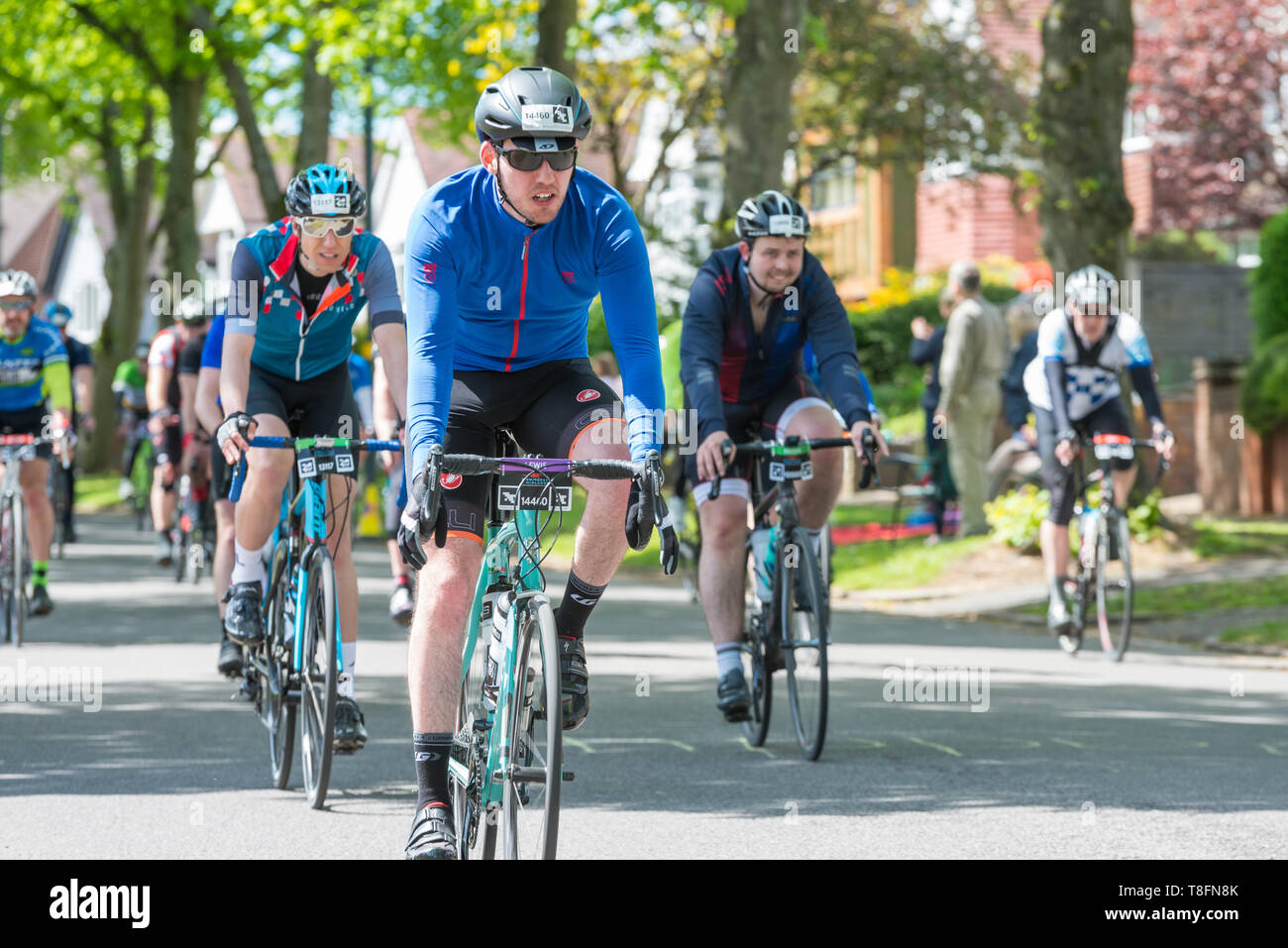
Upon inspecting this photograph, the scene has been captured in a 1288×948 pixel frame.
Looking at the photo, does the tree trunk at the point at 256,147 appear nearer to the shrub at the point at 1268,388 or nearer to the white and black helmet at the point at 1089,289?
the shrub at the point at 1268,388

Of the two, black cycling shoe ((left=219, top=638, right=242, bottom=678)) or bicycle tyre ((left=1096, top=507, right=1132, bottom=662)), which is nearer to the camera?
black cycling shoe ((left=219, top=638, right=242, bottom=678))

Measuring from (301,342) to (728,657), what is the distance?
2.10 m

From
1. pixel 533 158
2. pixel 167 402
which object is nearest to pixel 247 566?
pixel 533 158

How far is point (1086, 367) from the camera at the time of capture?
36.3 feet

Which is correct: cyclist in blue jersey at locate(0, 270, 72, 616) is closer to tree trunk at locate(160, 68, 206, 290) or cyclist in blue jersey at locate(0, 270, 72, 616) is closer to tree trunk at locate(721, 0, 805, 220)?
tree trunk at locate(721, 0, 805, 220)

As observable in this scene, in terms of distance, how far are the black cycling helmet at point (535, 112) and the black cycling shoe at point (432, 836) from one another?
5.61 ft

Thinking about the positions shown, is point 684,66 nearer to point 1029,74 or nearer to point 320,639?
point 1029,74

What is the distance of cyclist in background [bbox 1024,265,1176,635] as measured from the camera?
10.9 meters

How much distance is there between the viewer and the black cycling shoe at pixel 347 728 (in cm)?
666

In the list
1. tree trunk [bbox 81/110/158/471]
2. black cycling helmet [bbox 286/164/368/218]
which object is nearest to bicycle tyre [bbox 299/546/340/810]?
black cycling helmet [bbox 286/164/368/218]

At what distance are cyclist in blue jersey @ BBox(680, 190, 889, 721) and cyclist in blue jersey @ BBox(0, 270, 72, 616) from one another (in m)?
5.03

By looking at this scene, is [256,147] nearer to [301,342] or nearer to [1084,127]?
[1084,127]
